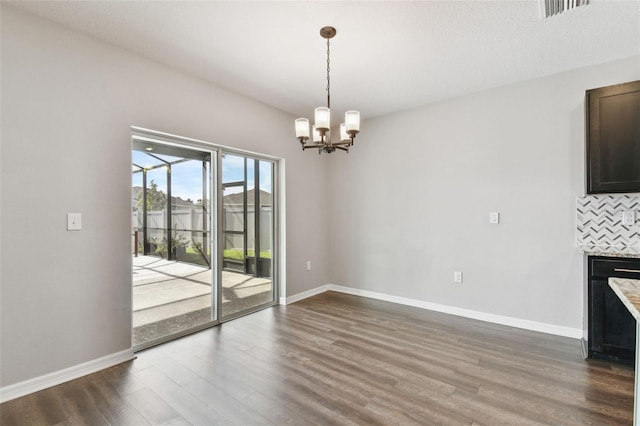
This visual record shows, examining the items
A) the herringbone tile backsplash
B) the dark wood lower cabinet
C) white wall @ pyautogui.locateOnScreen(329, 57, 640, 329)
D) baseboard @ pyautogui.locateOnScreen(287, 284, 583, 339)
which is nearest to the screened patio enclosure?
baseboard @ pyautogui.locateOnScreen(287, 284, 583, 339)

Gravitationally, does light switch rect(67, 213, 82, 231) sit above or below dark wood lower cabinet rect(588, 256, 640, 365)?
above

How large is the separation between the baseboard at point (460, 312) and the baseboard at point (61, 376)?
Answer: 6.97 feet

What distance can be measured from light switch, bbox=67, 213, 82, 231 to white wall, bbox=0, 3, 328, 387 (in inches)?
1.4

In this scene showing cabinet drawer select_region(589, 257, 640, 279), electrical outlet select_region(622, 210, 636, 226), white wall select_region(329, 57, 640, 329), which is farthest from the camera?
white wall select_region(329, 57, 640, 329)

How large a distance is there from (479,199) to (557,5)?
2002 millimetres

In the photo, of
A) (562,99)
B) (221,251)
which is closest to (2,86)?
(221,251)

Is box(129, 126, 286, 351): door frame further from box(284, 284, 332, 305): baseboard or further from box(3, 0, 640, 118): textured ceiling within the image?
box(3, 0, 640, 118): textured ceiling

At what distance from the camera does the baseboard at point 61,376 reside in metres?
2.05

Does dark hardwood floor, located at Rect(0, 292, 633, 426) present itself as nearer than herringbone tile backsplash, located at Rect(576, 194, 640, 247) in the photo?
Yes

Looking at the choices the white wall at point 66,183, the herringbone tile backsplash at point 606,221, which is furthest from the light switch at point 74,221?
the herringbone tile backsplash at point 606,221

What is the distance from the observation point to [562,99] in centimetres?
309

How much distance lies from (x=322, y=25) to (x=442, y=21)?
924 mm

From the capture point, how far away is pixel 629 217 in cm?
280

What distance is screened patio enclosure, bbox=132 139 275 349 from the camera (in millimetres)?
2930
